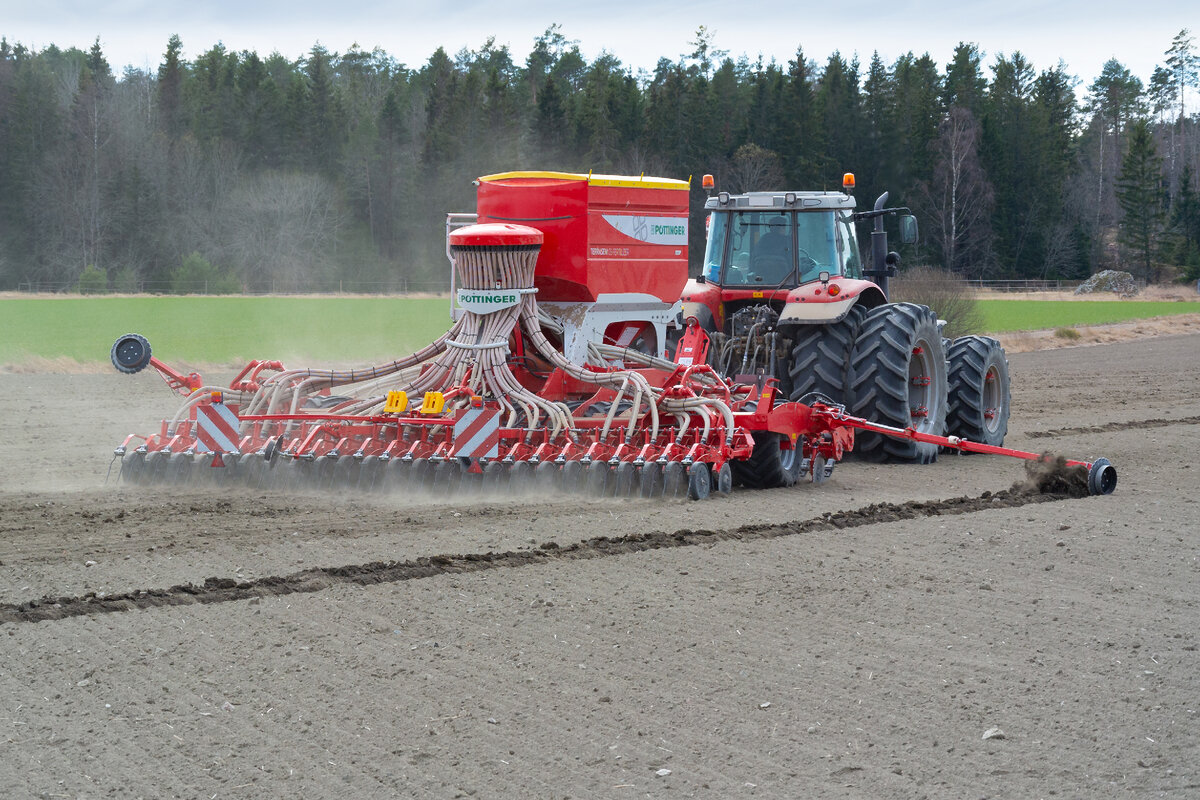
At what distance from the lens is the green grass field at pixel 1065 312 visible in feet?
106

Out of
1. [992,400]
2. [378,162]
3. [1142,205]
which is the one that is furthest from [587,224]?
[1142,205]

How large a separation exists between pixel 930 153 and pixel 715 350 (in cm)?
2177

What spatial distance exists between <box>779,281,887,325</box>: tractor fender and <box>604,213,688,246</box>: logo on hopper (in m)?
0.97

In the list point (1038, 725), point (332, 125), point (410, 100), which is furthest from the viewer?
point (410, 100)

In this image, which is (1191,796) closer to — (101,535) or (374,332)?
(101,535)

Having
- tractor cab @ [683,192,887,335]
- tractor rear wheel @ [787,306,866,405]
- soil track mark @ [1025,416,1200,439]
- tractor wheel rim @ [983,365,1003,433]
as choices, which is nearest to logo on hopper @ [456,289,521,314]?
tractor cab @ [683,192,887,335]

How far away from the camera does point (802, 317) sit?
32.4ft

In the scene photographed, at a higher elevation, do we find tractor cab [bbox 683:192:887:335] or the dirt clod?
tractor cab [bbox 683:192:887:335]

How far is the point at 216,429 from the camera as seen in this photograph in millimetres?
8828

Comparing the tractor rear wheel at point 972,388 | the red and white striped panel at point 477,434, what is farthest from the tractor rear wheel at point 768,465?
the tractor rear wheel at point 972,388

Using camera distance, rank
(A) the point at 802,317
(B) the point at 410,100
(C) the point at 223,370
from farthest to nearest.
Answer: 1. (B) the point at 410,100
2. (C) the point at 223,370
3. (A) the point at 802,317

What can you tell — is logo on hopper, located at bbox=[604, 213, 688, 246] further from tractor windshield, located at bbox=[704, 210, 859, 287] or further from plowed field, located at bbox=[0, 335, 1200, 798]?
plowed field, located at bbox=[0, 335, 1200, 798]

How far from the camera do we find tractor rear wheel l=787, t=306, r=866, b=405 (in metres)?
10.0

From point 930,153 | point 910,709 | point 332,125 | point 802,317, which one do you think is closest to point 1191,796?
point 910,709
